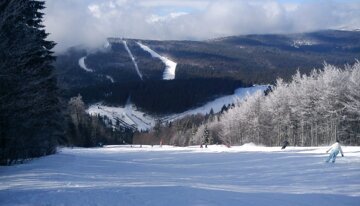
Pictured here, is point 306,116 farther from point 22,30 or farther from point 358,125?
point 22,30

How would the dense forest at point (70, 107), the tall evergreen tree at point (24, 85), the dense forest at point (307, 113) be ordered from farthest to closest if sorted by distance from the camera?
the dense forest at point (307, 113) < the dense forest at point (70, 107) < the tall evergreen tree at point (24, 85)

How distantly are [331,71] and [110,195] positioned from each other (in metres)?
52.2

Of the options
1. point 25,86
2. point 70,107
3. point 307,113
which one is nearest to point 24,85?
point 25,86

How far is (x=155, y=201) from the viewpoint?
12.7 m

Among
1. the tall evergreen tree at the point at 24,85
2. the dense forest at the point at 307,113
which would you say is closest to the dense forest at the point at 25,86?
the tall evergreen tree at the point at 24,85

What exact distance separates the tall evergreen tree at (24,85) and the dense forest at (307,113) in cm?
2963

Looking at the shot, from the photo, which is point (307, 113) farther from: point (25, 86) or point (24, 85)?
point (25, 86)

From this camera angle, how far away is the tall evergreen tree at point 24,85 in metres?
16.1

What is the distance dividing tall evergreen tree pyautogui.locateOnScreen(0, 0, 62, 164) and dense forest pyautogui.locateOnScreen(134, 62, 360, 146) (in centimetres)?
2963

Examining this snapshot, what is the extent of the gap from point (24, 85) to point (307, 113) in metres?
50.4

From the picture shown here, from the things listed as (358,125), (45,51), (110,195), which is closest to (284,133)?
(358,125)

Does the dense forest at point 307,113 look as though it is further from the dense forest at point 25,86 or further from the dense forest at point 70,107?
the dense forest at point 25,86

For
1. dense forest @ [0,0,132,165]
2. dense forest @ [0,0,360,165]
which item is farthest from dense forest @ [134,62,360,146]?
dense forest @ [0,0,132,165]

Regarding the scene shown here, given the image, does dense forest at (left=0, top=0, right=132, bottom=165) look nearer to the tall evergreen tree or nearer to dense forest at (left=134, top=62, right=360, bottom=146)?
the tall evergreen tree
